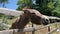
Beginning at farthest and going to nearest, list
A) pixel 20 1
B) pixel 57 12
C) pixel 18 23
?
pixel 20 1
pixel 57 12
pixel 18 23

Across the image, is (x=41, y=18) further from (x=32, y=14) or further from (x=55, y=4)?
(x=55, y=4)

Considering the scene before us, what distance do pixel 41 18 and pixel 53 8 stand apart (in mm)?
21051

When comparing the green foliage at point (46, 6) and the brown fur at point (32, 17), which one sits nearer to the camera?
Answer: the brown fur at point (32, 17)

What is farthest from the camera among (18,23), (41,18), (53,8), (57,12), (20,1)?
(20,1)

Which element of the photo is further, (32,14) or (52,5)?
(52,5)

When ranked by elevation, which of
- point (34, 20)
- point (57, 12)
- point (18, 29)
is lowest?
point (57, 12)

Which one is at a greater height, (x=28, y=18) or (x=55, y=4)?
(x=28, y=18)

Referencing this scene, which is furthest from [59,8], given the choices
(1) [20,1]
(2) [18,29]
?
(2) [18,29]

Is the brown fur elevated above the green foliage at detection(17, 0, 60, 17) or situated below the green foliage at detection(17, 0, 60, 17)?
above

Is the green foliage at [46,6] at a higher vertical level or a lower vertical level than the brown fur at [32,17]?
lower

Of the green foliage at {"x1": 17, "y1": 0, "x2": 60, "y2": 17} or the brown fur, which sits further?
the green foliage at {"x1": 17, "y1": 0, "x2": 60, "y2": 17}

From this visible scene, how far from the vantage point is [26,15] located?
2.46 meters

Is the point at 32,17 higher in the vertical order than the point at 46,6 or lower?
higher

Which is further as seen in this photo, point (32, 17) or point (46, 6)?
point (46, 6)
